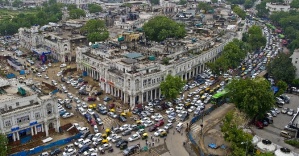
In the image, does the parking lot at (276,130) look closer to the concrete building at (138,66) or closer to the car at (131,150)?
the car at (131,150)

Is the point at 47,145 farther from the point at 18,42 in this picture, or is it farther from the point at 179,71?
the point at 18,42

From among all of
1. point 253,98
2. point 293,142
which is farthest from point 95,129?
point 293,142

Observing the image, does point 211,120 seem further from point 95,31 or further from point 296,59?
point 95,31

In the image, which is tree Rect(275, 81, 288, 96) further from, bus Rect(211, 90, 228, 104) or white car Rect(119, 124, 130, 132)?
white car Rect(119, 124, 130, 132)

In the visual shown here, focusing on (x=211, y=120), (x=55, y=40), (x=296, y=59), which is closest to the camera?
(x=211, y=120)

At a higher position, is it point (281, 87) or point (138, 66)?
point (138, 66)

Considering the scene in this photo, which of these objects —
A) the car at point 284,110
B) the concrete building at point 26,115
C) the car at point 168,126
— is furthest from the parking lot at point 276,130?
the concrete building at point 26,115

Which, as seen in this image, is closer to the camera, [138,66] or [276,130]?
[276,130]

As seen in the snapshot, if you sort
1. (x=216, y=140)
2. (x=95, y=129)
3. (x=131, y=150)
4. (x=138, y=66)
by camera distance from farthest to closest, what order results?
(x=138, y=66) → (x=95, y=129) → (x=216, y=140) → (x=131, y=150)
